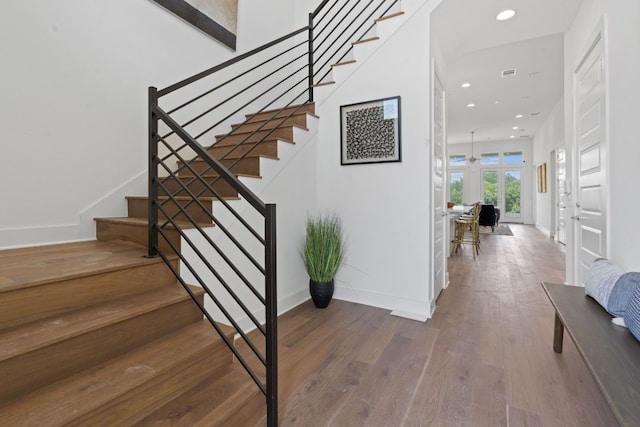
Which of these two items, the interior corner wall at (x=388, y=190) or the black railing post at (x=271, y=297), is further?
the interior corner wall at (x=388, y=190)

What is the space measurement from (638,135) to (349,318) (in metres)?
2.23

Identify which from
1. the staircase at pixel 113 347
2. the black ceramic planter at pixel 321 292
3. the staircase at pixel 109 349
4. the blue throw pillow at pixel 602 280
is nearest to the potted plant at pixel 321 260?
the black ceramic planter at pixel 321 292

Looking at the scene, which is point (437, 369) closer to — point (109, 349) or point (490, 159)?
point (109, 349)

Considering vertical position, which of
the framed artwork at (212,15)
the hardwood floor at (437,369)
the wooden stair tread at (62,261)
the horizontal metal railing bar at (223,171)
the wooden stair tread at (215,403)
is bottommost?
the hardwood floor at (437,369)

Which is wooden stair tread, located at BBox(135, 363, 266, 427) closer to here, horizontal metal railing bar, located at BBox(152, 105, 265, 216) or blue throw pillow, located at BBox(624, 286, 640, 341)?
horizontal metal railing bar, located at BBox(152, 105, 265, 216)

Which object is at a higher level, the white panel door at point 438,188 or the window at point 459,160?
the window at point 459,160

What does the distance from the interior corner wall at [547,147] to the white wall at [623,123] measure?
5302 mm

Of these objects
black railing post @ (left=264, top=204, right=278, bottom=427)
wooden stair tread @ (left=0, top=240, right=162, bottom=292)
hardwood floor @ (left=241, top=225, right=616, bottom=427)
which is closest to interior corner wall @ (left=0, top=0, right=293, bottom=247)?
wooden stair tread @ (left=0, top=240, right=162, bottom=292)

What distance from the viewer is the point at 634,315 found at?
1.34 m

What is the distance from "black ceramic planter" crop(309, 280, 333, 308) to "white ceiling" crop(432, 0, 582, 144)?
8.52 feet

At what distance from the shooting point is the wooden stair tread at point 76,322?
1.06m

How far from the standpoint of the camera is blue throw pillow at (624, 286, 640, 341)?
1321 mm

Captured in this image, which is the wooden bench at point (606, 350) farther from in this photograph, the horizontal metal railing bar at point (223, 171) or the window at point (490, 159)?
the window at point (490, 159)

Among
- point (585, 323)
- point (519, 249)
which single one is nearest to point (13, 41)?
point (585, 323)
